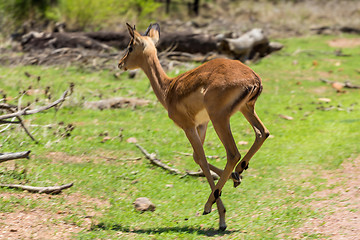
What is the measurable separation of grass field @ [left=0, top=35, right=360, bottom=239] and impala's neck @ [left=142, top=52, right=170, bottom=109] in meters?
1.28

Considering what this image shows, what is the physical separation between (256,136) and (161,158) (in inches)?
97.4

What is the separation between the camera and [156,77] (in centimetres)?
614

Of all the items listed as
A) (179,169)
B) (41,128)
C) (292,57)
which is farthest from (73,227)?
(292,57)

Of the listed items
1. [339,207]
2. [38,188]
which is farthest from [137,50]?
[339,207]

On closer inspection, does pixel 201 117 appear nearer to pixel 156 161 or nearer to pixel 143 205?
pixel 143 205

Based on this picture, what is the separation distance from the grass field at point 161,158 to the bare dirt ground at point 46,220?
0.02 m

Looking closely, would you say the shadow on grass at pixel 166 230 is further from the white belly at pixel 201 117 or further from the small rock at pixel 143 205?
the white belly at pixel 201 117

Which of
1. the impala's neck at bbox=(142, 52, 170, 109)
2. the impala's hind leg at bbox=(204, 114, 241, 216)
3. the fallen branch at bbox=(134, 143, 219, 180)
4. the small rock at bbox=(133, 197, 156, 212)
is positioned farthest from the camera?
the fallen branch at bbox=(134, 143, 219, 180)

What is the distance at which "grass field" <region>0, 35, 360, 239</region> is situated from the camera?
539 cm

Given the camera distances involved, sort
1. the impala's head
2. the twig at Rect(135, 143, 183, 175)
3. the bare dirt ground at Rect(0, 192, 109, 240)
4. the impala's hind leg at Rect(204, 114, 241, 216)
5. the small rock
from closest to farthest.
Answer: the bare dirt ground at Rect(0, 192, 109, 240) < the impala's hind leg at Rect(204, 114, 241, 216) < the small rock < the impala's head < the twig at Rect(135, 143, 183, 175)

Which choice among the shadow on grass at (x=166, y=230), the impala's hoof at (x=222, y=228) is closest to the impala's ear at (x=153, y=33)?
the shadow on grass at (x=166, y=230)

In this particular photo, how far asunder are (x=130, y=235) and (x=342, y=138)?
4731 millimetres

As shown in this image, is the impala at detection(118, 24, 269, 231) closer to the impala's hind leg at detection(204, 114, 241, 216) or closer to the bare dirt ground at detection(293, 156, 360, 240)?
the impala's hind leg at detection(204, 114, 241, 216)

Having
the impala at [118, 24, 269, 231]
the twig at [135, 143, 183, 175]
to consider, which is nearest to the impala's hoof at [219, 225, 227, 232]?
the impala at [118, 24, 269, 231]
